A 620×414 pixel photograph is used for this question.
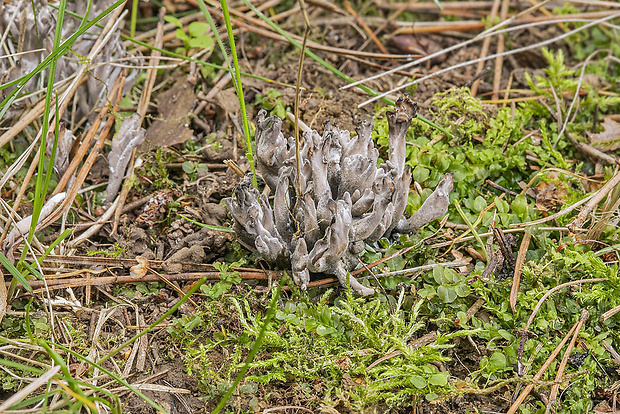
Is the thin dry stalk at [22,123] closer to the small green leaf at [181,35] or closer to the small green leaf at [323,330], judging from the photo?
the small green leaf at [181,35]

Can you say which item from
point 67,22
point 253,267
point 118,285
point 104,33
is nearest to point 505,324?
point 253,267

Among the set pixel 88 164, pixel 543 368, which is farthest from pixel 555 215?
pixel 88 164

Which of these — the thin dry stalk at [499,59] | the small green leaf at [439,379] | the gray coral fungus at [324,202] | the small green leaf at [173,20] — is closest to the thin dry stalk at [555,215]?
the gray coral fungus at [324,202]

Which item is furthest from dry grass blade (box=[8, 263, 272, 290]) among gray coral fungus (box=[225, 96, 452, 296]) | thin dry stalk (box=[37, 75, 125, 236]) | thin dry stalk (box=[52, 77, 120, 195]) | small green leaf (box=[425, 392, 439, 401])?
small green leaf (box=[425, 392, 439, 401])

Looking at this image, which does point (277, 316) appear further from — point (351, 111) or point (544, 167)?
point (544, 167)

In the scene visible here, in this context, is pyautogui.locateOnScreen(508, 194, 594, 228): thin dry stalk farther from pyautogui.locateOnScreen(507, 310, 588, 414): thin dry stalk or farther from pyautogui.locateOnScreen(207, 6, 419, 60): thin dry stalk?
pyautogui.locateOnScreen(207, 6, 419, 60): thin dry stalk

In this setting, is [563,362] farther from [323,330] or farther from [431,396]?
[323,330]
